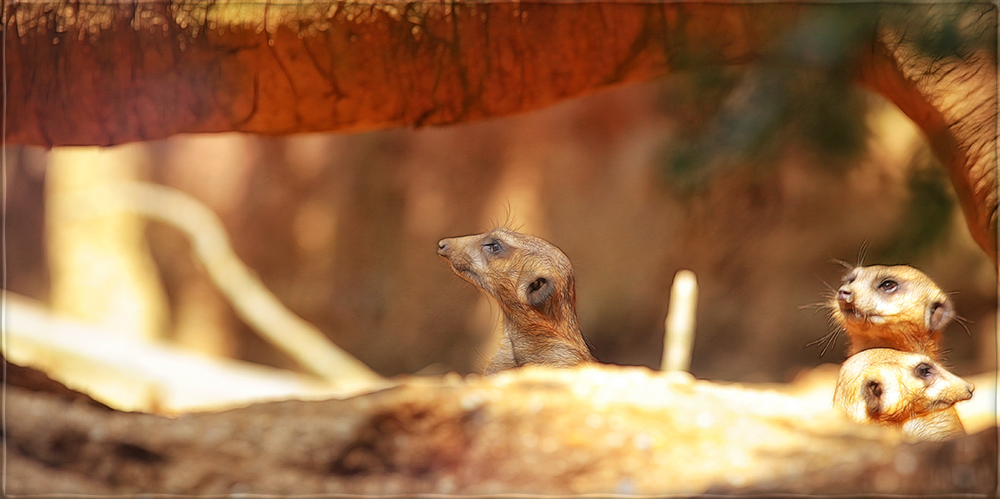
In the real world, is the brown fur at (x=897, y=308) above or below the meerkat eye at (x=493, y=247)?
below

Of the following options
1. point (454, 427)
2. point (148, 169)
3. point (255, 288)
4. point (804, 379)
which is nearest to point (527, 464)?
point (454, 427)

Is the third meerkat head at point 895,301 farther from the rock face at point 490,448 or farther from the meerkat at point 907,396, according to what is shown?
the rock face at point 490,448

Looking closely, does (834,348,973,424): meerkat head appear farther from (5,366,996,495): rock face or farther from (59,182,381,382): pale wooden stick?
(59,182,381,382): pale wooden stick

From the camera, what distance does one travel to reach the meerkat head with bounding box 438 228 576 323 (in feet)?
11.8

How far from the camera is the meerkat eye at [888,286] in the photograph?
139 inches

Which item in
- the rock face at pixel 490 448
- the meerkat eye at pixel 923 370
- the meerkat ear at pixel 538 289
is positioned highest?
the meerkat ear at pixel 538 289

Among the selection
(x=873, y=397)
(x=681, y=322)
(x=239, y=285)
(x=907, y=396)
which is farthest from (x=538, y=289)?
(x=239, y=285)

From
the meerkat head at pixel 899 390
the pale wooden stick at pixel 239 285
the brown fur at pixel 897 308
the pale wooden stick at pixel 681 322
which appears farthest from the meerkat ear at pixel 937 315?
the pale wooden stick at pixel 239 285

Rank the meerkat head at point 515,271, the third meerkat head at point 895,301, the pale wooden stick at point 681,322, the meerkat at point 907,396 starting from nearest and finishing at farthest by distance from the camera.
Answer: the meerkat at point 907,396
the third meerkat head at point 895,301
the meerkat head at point 515,271
the pale wooden stick at point 681,322

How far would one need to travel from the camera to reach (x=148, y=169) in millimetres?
8719

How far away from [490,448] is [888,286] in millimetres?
2376

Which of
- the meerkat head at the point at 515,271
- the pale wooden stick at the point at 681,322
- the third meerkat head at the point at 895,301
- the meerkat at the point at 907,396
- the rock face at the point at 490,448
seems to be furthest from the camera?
the pale wooden stick at the point at 681,322

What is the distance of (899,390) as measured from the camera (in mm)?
2926

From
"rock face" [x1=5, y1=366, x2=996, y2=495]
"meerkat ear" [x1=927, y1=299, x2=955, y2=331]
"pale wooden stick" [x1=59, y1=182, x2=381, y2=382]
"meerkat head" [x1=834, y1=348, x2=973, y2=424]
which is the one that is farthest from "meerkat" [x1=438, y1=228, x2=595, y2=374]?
"pale wooden stick" [x1=59, y1=182, x2=381, y2=382]
